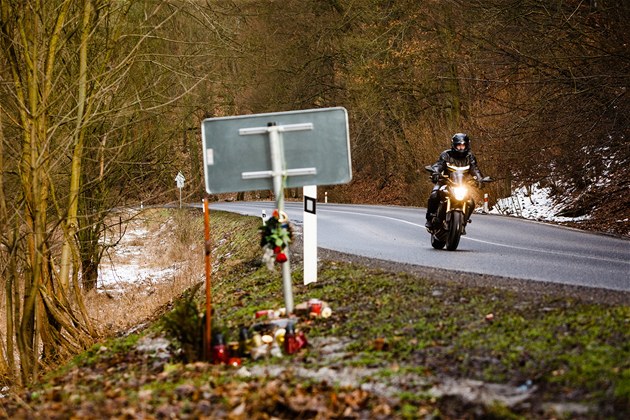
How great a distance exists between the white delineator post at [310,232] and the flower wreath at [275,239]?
0.94 metres

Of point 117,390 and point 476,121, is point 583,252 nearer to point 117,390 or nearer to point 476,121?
point 117,390

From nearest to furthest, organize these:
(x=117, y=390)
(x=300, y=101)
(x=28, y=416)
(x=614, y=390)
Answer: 1. (x=614, y=390)
2. (x=28, y=416)
3. (x=117, y=390)
4. (x=300, y=101)

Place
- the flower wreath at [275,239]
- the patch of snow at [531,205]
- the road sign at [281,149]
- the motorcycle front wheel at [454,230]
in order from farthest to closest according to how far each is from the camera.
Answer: the patch of snow at [531,205], the motorcycle front wheel at [454,230], the flower wreath at [275,239], the road sign at [281,149]

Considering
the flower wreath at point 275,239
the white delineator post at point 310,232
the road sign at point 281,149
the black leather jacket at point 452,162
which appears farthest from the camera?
the black leather jacket at point 452,162

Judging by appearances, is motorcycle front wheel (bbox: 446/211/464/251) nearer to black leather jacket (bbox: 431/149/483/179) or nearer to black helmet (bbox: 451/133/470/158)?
black leather jacket (bbox: 431/149/483/179)

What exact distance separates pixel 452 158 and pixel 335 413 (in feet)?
26.8

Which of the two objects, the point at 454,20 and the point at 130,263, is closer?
the point at 130,263

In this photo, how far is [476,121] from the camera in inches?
1147

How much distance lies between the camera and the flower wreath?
817cm

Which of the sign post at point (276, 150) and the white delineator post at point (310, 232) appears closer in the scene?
the sign post at point (276, 150)

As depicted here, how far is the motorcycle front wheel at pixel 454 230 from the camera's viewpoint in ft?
44.0

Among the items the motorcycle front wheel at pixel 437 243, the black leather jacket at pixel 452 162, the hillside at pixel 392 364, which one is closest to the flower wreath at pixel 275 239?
the hillside at pixel 392 364

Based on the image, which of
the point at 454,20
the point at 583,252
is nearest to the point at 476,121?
the point at 454,20

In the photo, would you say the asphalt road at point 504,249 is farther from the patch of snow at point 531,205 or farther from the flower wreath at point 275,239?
the flower wreath at point 275,239
